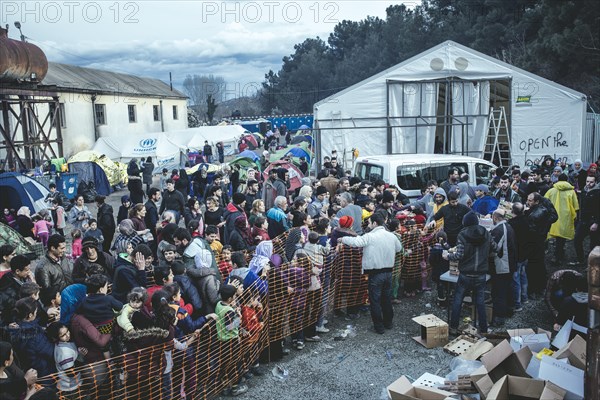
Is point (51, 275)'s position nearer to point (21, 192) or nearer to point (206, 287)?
point (206, 287)

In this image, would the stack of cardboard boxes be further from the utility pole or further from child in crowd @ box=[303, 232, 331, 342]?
child in crowd @ box=[303, 232, 331, 342]

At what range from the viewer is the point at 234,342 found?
5.98 metres

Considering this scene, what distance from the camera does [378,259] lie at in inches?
279

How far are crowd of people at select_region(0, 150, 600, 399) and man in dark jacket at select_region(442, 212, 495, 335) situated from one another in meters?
0.02

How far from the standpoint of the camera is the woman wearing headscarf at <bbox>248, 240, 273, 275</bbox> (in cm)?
661

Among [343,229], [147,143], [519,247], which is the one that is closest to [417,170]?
[519,247]

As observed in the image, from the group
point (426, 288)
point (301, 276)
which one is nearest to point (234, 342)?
point (301, 276)

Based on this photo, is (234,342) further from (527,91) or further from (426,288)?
(527,91)

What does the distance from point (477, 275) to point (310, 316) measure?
7.65 feet

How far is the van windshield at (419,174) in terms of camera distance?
→ 1154 centimetres

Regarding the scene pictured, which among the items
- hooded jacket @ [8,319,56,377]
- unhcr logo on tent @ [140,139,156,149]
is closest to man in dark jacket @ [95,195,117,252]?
hooded jacket @ [8,319,56,377]

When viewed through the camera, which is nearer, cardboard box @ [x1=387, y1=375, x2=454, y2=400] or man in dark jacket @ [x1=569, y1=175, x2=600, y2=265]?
cardboard box @ [x1=387, y1=375, x2=454, y2=400]


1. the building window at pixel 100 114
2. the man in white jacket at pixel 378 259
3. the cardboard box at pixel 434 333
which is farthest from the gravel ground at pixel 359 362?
the building window at pixel 100 114

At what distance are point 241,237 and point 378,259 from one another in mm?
2174
